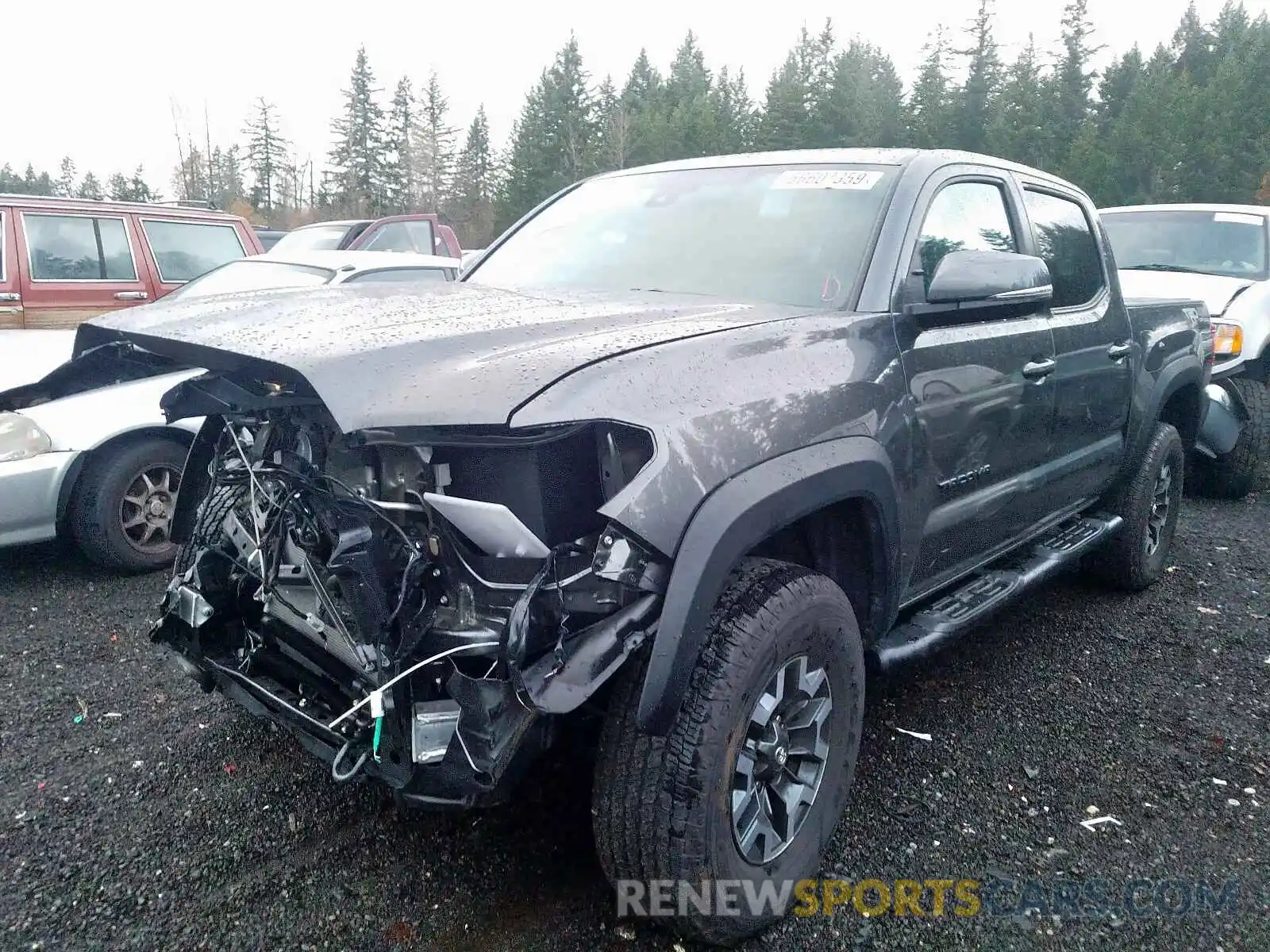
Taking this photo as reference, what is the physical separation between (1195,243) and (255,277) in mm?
7283

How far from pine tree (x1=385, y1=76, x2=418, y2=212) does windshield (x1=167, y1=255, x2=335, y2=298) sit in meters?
49.8

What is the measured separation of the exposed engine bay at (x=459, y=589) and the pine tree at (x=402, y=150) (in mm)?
55163

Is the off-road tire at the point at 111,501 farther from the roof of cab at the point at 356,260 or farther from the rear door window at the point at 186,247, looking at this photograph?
the rear door window at the point at 186,247

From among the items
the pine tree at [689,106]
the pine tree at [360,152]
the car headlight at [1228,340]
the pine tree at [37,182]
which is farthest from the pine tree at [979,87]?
the pine tree at [37,182]

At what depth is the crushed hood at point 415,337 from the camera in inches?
72.7

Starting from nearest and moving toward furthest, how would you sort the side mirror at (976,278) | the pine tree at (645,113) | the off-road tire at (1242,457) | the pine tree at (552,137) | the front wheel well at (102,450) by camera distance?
1. the side mirror at (976,278)
2. the front wheel well at (102,450)
3. the off-road tire at (1242,457)
4. the pine tree at (645,113)
5. the pine tree at (552,137)

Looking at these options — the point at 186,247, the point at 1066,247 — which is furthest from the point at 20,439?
the point at 186,247

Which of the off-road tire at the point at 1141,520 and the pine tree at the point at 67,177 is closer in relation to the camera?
the off-road tire at the point at 1141,520

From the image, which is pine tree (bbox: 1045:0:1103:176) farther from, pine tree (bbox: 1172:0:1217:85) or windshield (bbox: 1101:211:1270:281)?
windshield (bbox: 1101:211:1270:281)

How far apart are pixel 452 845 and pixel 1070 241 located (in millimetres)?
3233

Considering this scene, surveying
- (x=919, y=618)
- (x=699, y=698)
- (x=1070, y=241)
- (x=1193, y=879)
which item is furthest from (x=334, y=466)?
(x=1070, y=241)

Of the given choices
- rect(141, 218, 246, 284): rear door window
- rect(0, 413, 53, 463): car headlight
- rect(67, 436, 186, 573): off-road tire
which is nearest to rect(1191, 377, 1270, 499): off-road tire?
rect(67, 436, 186, 573): off-road tire

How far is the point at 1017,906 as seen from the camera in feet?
7.85

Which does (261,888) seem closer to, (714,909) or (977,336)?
(714,909)
